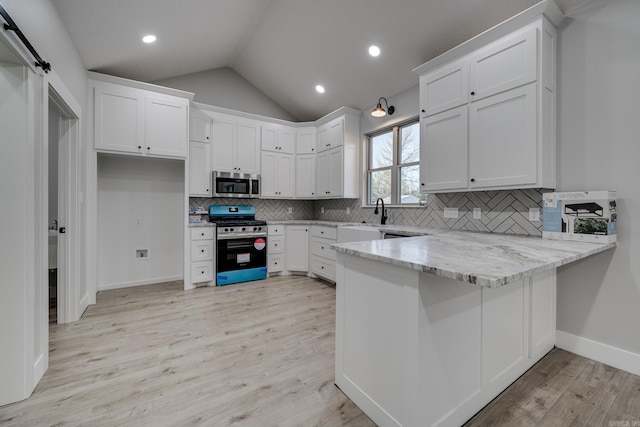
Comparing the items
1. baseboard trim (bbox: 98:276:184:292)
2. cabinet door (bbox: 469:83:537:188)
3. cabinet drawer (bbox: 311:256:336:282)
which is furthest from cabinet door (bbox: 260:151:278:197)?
cabinet door (bbox: 469:83:537:188)

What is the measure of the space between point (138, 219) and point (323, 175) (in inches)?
113

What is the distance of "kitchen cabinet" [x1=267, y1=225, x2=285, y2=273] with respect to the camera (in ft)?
14.4

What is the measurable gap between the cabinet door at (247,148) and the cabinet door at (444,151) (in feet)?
8.85

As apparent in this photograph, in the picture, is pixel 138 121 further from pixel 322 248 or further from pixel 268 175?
pixel 322 248

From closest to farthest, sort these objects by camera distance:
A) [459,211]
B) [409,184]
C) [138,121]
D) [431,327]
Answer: [431,327] < [459,211] < [138,121] < [409,184]

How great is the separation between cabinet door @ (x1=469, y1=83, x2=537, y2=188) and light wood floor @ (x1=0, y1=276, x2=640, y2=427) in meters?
1.45

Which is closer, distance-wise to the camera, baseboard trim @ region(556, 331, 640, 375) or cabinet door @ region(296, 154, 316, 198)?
baseboard trim @ region(556, 331, 640, 375)

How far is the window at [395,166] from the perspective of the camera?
3645mm

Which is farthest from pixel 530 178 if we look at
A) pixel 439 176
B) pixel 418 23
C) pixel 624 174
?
pixel 418 23

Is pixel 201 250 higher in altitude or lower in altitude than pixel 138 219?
lower

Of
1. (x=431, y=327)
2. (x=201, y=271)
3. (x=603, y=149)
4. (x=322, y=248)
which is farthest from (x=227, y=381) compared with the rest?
(x=603, y=149)

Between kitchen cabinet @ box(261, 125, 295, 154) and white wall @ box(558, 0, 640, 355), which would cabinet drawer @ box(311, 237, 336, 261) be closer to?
kitchen cabinet @ box(261, 125, 295, 154)

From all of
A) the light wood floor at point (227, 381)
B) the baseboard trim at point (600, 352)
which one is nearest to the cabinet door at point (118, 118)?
the light wood floor at point (227, 381)

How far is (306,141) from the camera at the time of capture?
4.88 m
